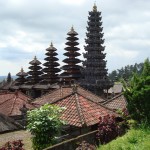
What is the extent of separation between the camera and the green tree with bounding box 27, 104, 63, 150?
52.3 ft

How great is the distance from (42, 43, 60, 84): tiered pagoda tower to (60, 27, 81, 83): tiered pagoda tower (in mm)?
4363

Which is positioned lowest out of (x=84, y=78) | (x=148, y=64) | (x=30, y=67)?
(x=148, y=64)

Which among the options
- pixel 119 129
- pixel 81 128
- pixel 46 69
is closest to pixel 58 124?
pixel 81 128

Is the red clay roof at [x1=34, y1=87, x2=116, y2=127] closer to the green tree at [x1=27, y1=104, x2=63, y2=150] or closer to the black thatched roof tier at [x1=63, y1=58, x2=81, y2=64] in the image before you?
the green tree at [x1=27, y1=104, x2=63, y2=150]

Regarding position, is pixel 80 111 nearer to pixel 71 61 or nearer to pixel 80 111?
pixel 80 111

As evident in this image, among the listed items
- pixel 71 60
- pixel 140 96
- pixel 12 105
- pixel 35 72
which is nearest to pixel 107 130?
pixel 140 96

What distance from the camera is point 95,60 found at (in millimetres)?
55062

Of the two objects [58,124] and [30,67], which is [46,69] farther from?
[58,124]

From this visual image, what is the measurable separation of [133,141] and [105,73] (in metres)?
41.2

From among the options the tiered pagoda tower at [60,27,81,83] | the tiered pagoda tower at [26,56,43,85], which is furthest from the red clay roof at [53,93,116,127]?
the tiered pagoda tower at [26,56,43,85]

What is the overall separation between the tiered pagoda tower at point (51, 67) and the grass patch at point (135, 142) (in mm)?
48659

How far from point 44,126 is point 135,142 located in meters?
4.86

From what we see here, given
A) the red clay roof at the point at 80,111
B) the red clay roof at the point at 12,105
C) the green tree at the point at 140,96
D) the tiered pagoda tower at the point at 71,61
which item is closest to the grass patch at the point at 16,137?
the red clay roof at the point at 80,111

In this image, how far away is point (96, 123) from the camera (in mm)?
18438
